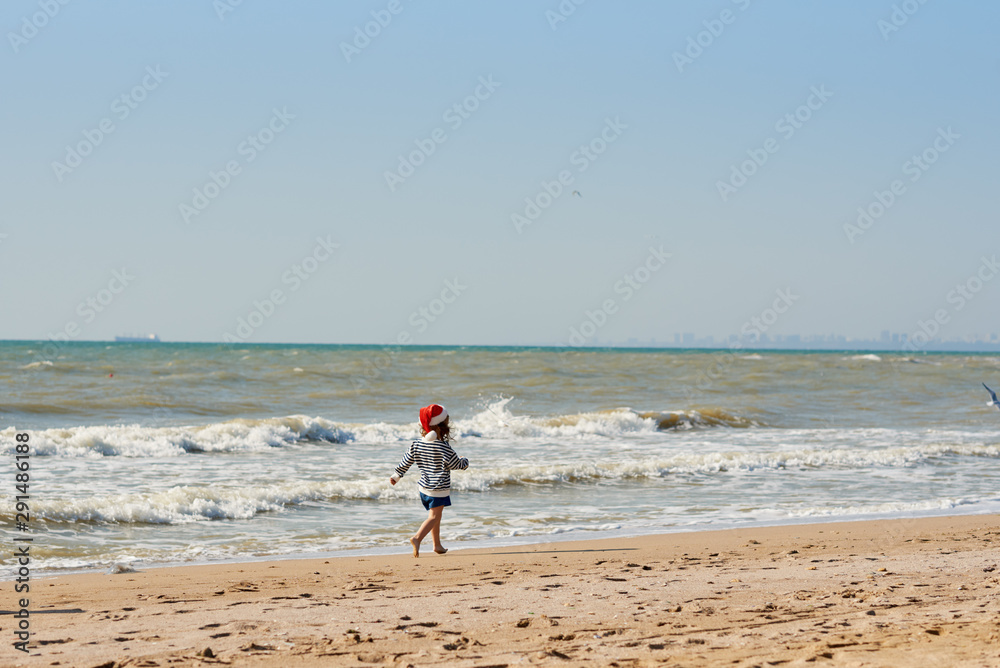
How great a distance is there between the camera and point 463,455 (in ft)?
50.8

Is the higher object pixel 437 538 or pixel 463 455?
pixel 463 455

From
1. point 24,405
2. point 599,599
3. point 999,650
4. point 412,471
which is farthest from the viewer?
point 24,405

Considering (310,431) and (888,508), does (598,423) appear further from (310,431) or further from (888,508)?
(888,508)

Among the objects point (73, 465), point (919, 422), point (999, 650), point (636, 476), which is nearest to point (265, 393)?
point (73, 465)

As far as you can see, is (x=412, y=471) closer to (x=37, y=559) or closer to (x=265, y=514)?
(x=265, y=514)

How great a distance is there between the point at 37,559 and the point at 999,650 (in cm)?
759

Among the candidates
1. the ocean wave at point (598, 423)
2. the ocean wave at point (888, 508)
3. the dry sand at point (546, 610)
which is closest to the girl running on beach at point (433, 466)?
the dry sand at point (546, 610)

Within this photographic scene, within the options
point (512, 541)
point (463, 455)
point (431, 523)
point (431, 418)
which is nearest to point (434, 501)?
point (431, 523)

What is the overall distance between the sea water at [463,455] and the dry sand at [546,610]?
4.64 feet

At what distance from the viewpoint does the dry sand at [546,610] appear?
432 centimetres

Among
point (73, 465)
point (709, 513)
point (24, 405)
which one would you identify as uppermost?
point (24, 405)

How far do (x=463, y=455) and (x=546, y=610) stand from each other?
1019cm

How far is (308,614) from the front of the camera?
5.27m

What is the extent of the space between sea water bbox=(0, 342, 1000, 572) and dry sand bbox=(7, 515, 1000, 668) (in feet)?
4.64
